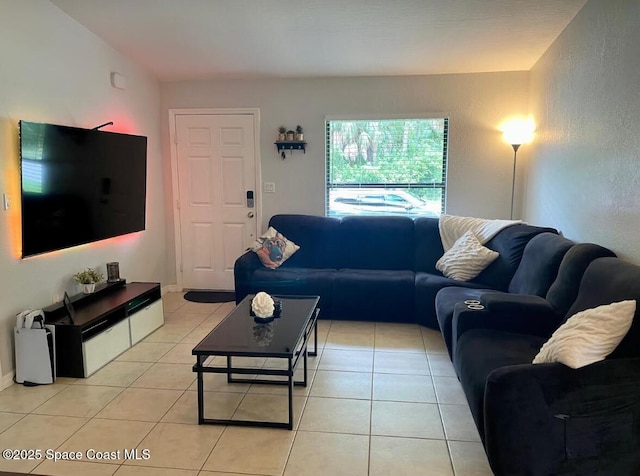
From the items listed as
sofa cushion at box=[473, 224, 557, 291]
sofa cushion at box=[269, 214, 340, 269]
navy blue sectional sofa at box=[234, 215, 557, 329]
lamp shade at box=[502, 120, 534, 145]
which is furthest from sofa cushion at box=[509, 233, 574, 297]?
sofa cushion at box=[269, 214, 340, 269]

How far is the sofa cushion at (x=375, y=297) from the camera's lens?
416cm

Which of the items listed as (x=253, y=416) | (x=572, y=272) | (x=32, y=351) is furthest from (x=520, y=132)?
(x=32, y=351)

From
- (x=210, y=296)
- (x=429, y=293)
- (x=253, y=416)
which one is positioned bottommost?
(x=253, y=416)

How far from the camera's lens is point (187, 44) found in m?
4.17

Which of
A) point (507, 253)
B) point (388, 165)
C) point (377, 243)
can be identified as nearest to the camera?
point (507, 253)

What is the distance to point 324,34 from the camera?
3.89 meters

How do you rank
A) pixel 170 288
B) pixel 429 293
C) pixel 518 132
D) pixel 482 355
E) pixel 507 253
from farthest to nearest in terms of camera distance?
pixel 170 288
pixel 518 132
pixel 429 293
pixel 507 253
pixel 482 355

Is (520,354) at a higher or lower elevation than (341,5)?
lower

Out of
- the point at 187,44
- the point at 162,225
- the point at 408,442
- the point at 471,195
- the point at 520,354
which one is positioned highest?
the point at 187,44

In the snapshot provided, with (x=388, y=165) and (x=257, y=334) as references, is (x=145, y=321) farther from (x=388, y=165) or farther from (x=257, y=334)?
(x=388, y=165)

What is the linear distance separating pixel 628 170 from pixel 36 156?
3.65 m

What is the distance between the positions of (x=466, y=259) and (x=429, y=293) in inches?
17.2

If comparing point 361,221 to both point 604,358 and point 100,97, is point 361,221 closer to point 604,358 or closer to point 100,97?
point 100,97

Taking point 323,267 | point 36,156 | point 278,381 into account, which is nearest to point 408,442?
point 278,381
